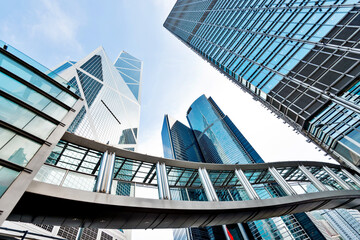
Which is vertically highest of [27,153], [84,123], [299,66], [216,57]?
[84,123]

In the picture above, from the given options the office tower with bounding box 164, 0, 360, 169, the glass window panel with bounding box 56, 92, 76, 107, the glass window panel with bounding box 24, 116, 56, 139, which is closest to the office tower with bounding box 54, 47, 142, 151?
the glass window panel with bounding box 56, 92, 76, 107

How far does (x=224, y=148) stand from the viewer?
112 m

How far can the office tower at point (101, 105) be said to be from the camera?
7225 centimetres

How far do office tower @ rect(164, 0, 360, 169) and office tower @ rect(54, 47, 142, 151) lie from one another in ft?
182

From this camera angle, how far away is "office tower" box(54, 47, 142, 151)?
7225cm

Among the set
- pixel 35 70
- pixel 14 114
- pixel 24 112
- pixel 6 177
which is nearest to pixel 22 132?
pixel 14 114

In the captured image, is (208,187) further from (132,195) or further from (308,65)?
(308,65)

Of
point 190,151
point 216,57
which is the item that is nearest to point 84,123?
point 216,57

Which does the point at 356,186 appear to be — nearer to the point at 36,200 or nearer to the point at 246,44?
the point at 246,44

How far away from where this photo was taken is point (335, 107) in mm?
19875

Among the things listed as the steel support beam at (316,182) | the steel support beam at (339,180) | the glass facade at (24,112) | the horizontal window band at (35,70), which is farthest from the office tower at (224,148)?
the horizontal window band at (35,70)

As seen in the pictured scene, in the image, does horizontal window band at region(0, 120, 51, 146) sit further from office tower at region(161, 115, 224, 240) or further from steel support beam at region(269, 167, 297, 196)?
office tower at region(161, 115, 224, 240)

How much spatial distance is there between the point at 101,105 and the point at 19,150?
8502 centimetres

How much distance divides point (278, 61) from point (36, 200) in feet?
106
